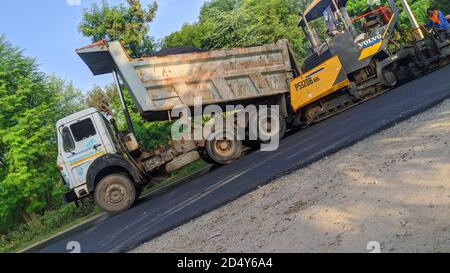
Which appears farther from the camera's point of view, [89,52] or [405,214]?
[89,52]

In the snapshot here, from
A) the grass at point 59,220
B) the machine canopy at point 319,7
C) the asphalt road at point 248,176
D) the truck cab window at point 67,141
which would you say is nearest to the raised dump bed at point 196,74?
the truck cab window at point 67,141

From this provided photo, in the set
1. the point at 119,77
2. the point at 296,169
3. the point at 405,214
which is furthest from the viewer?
the point at 119,77

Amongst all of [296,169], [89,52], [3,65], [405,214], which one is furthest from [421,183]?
[3,65]

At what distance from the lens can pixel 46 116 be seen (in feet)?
52.1

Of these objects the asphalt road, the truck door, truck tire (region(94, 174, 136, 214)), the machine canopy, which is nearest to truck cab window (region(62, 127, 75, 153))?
the truck door

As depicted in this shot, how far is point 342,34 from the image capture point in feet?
32.7

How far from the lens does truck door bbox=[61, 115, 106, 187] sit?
8461 millimetres

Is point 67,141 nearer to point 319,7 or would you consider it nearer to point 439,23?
point 319,7

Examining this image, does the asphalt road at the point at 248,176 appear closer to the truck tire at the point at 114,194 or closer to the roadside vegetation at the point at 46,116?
the truck tire at the point at 114,194

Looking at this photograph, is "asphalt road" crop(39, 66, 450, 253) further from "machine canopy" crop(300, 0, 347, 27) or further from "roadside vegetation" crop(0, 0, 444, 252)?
"roadside vegetation" crop(0, 0, 444, 252)

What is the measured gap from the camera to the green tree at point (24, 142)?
13852mm
